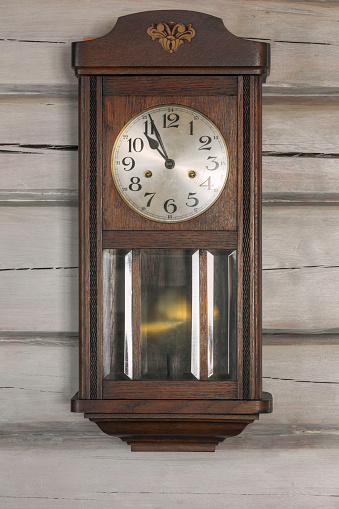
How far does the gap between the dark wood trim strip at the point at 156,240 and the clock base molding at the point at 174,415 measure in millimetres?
252

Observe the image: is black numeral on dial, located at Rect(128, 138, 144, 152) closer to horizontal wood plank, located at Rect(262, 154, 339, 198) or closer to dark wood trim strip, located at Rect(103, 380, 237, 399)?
horizontal wood plank, located at Rect(262, 154, 339, 198)

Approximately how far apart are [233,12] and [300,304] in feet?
1.85

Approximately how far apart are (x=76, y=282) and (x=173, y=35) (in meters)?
0.47

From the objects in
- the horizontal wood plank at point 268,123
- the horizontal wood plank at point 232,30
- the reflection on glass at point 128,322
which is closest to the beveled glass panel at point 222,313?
the reflection on glass at point 128,322

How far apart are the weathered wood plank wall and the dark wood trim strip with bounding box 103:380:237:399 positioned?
154mm

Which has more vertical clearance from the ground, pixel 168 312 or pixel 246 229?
pixel 246 229

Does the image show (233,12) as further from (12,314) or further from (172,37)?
(12,314)

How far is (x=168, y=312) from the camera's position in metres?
0.89

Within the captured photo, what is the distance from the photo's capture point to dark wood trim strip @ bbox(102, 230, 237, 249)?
884mm

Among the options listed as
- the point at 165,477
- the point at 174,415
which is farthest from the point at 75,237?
the point at 165,477

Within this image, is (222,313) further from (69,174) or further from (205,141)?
(69,174)

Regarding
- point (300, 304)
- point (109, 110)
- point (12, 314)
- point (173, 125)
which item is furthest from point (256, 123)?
point (12, 314)

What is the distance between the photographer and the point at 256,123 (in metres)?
0.88

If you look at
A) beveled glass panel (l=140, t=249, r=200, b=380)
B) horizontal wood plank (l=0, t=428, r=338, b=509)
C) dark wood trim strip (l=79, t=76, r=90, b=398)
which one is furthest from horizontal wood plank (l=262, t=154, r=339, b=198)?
horizontal wood plank (l=0, t=428, r=338, b=509)
